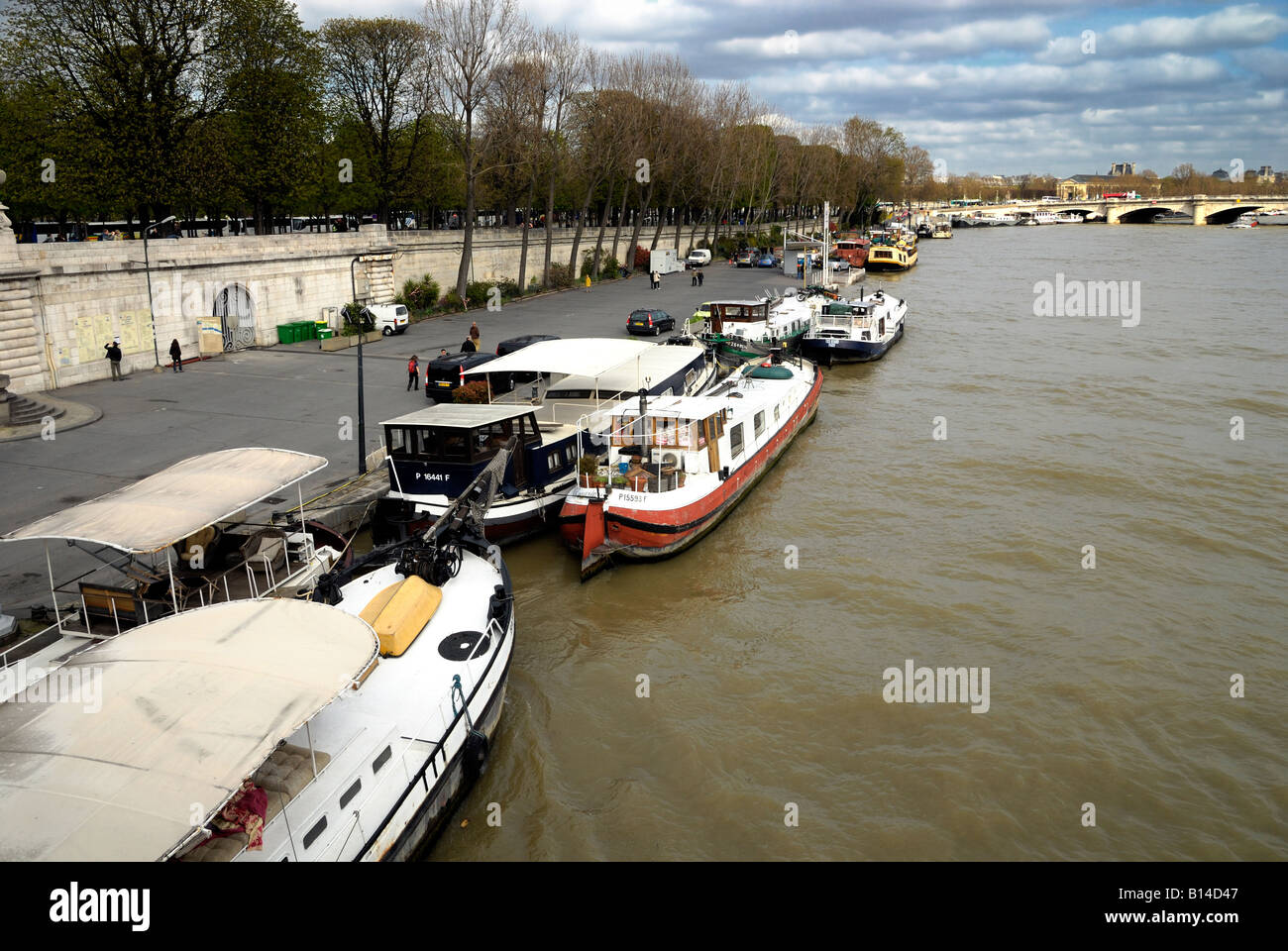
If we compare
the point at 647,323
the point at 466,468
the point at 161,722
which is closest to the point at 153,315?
the point at 647,323

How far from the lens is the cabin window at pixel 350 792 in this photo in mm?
9320

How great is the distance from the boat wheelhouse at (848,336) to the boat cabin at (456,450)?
22191 millimetres

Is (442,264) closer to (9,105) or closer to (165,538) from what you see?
(9,105)

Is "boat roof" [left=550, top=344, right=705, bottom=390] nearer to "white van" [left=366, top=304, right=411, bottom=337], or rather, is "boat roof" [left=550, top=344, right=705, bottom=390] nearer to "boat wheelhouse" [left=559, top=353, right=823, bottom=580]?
"boat wheelhouse" [left=559, top=353, right=823, bottom=580]

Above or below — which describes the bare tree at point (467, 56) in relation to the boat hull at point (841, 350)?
above

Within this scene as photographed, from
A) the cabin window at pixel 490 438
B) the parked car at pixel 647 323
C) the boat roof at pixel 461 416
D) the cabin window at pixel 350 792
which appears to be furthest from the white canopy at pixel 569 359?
the parked car at pixel 647 323

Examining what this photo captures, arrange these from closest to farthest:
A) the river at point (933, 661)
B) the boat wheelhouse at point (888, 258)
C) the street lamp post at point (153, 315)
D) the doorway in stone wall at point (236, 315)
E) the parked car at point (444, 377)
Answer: the river at point (933, 661), the parked car at point (444, 377), the street lamp post at point (153, 315), the doorway in stone wall at point (236, 315), the boat wheelhouse at point (888, 258)

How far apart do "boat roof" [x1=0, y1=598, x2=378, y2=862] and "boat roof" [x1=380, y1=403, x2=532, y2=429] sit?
338 inches

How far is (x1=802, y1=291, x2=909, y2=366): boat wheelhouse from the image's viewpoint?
38.8 meters

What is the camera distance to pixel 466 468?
18172 millimetres

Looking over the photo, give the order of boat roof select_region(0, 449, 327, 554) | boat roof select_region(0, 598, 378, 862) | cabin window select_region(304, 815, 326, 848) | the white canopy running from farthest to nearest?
the white canopy
boat roof select_region(0, 449, 327, 554)
cabin window select_region(304, 815, 326, 848)
boat roof select_region(0, 598, 378, 862)

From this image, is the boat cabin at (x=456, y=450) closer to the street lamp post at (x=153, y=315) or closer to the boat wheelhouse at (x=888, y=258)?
the street lamp post at (x=153, y=315)

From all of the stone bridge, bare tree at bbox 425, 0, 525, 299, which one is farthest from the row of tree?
the stone bridge

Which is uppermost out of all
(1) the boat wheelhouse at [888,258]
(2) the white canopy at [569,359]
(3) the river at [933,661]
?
(1) the boat wheelhouse at [888,258]
